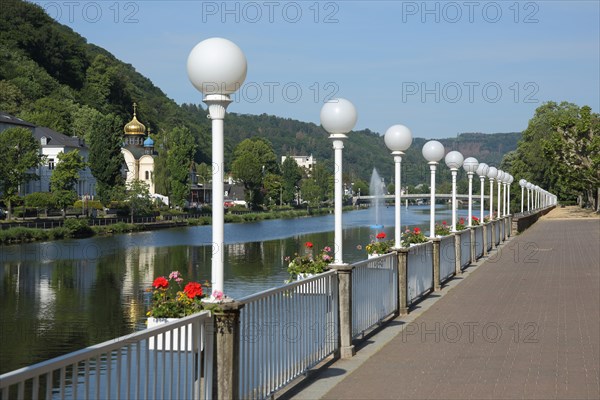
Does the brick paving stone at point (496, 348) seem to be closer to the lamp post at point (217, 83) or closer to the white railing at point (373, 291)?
the white railing at point (373, 291)

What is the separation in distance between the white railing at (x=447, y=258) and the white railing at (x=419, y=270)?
1.54m

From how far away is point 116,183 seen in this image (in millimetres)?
82500

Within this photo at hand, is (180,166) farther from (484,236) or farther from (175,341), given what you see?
(175,341)

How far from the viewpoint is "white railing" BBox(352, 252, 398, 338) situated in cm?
1107

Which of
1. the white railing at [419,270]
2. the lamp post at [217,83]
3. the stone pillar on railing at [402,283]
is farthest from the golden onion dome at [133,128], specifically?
the lamp post at [217,83]

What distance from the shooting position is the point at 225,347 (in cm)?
663

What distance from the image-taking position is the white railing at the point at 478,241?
1033 inches

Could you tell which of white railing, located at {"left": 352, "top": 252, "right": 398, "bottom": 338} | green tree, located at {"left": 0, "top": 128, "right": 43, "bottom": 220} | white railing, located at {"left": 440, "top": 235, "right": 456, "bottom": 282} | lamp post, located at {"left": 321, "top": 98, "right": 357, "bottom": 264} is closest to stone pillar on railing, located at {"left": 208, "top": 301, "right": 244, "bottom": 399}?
white railing, located at {"left": 352, "top": 252, "right": 398, "bottom": 338}

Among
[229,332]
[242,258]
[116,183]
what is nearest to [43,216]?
[116,183]

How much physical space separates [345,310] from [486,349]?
1888mm

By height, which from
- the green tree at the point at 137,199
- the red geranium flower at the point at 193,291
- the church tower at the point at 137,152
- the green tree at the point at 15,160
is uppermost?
the church tower at the point at 137,152

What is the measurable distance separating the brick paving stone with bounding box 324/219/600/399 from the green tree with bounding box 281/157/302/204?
11280 cm

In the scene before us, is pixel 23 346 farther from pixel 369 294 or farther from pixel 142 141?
pixel 142 141

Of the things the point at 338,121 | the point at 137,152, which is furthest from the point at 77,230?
the point at 137,152
